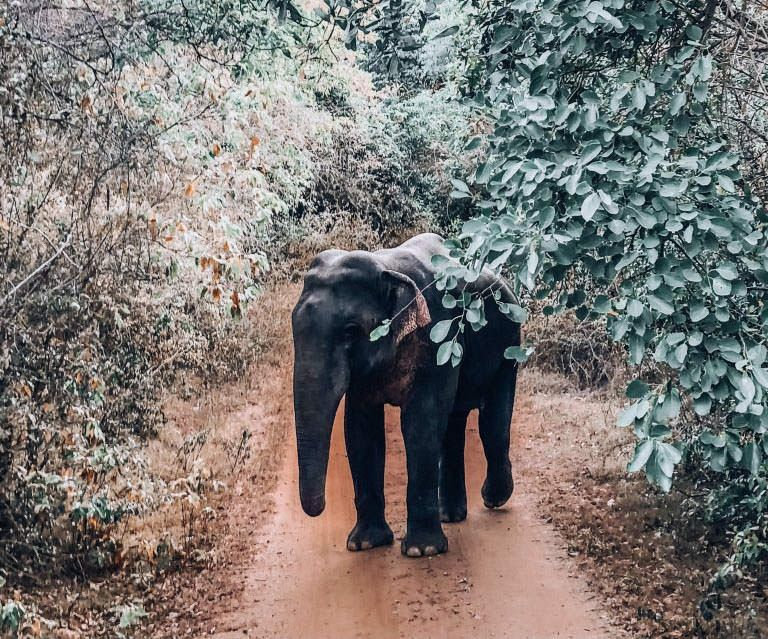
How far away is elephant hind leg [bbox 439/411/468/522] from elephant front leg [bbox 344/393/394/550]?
72 cm

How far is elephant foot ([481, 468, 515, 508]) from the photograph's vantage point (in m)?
8.11

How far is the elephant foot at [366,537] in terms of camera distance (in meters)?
7.33

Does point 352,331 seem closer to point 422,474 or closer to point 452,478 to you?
point 422,474

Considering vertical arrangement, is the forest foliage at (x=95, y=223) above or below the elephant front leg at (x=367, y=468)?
above

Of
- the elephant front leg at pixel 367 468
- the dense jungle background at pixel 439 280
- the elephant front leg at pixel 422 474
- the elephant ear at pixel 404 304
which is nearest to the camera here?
the dense jungle background at pixel 439 280

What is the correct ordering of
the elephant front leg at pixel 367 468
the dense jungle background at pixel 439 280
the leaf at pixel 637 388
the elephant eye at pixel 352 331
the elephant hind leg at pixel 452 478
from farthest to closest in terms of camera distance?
1. the elephant hind leg at pixel 452 478
2. the elephant front leg at pixel 367 468
3. the elephant eye at pixel 352 331
4. the dense jungle background at pixel 439 280
5. the leaf at pixel 637 388


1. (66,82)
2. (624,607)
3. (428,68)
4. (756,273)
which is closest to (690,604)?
(624,607)

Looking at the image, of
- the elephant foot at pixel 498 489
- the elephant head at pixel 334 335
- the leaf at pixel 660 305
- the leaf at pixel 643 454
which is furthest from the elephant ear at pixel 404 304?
the leaf at pixel 643 454

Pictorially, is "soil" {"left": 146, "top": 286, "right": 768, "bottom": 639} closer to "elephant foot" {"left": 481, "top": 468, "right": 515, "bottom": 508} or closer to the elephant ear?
"elephant foot" {"left": 481, "top": 468, "right": 515, "bottom": 508}

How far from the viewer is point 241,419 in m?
10.6

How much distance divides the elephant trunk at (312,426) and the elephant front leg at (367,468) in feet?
3.04

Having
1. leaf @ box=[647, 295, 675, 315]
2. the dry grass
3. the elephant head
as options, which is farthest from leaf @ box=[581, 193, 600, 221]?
the dry grass

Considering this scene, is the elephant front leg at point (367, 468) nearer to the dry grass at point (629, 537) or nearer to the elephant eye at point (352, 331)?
the elephant eye at point (352, 331)

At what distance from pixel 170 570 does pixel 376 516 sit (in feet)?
5.15
